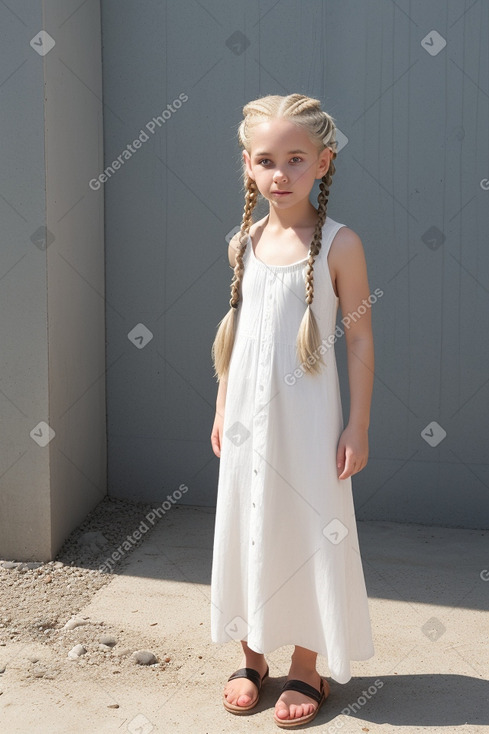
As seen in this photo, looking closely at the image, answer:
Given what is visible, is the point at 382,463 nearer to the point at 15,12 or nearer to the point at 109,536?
the point at 109,536

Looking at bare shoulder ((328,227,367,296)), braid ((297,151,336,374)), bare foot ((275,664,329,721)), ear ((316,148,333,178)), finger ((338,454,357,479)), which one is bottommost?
bare foot ((275,664,329,721))

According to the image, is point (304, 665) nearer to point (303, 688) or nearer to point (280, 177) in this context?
point (303, 688)

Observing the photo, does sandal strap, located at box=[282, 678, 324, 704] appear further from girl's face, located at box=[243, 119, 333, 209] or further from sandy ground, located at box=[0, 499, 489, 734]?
girl's face, located at box=[243, 119, 333, 209]

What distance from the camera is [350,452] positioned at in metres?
2.70

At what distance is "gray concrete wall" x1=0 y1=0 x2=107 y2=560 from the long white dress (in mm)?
1360

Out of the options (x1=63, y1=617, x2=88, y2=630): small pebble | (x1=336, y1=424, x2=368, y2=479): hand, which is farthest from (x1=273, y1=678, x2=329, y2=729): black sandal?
(x1=63, y1=617, x2=88, y2=630): small pebble

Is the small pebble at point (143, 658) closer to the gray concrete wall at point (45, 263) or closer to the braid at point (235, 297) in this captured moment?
the gray concrete wall at point (45, 263)

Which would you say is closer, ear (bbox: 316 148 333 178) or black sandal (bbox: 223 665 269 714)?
ear (bbox: 316 148 333 178)

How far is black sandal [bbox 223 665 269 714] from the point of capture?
2865mm

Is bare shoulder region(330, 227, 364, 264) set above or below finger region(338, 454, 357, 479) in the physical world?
above

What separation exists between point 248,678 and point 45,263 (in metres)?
1.84

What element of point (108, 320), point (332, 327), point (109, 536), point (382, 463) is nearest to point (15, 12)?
point (108, 320)

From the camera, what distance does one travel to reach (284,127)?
262cm

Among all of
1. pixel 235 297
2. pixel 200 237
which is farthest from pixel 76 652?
pixel 200 237
